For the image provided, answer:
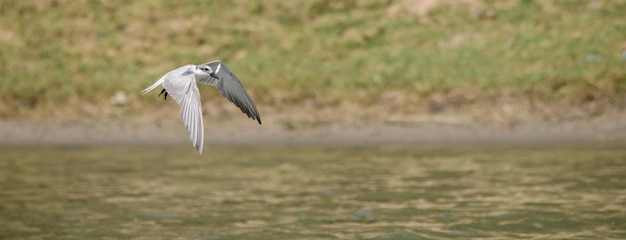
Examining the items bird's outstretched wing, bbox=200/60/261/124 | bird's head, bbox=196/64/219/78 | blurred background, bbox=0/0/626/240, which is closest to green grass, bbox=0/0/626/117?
blurred background, bbox=0/0/626/240

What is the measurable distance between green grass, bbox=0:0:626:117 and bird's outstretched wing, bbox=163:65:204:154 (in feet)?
24.7

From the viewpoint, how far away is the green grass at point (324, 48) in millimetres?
14500

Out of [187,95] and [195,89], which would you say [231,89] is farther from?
[187,95]

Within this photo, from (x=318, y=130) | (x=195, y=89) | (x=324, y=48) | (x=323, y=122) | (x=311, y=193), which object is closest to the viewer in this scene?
(x=195, y=89)

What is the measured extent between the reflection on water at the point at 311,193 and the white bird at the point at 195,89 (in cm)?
137

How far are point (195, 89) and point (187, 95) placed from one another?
0.12 metres

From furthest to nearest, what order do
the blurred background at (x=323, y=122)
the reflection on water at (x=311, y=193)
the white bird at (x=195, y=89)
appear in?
the blurred background at (x=323, y=122)
the reflection on water at (x=311, y=193)
the white bird at (x=195, y=89)

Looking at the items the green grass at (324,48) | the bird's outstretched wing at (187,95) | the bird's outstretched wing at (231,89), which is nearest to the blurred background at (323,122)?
the green grass at (324,48)

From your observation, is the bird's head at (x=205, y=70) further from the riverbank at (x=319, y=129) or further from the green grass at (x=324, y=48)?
the green grass at (x=324, y=48)

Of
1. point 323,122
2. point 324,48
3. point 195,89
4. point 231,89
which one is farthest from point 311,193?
point 324,48

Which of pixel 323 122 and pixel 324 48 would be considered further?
pixel 324 48

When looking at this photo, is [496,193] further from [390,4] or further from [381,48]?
[390,4]

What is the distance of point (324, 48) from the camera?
1611cm

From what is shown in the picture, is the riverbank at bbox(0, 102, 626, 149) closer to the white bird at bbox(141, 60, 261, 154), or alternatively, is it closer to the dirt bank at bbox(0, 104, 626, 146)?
the dirt bank at bbox(0, 104, 626, 146)
